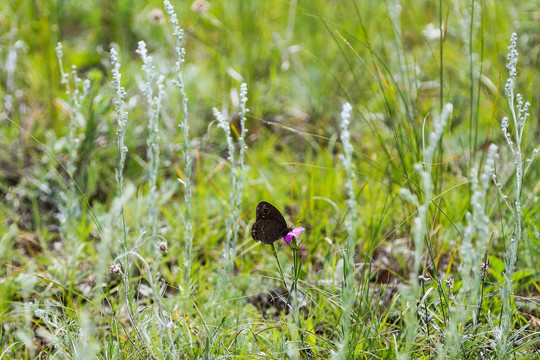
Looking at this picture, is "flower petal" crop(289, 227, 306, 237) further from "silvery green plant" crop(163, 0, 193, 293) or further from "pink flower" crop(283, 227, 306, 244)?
"silvery green plant" crop(163, 0, 193, 293)

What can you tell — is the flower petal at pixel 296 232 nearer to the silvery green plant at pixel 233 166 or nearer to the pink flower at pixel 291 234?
the pink flower at pixel 291 234

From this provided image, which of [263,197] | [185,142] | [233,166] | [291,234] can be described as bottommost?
[263,197]

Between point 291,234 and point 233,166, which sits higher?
point 233,166

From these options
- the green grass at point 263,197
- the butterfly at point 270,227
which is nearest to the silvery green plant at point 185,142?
the green grass at point 263,197

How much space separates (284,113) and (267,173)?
71 centimetres

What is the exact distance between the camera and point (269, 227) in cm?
150

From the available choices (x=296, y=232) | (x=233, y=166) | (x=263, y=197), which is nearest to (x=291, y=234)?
(x=296, y=232)

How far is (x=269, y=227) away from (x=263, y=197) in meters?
1.13

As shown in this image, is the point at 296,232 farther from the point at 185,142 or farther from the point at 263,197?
the point at 263,197

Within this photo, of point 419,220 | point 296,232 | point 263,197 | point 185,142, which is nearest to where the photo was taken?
point 419,220

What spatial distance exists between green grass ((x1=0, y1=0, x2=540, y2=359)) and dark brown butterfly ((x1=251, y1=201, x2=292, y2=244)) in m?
0.10

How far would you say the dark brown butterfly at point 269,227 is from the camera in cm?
150

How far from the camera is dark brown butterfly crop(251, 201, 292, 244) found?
1.50 meters

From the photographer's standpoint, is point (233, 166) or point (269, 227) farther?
point (233, 166)
